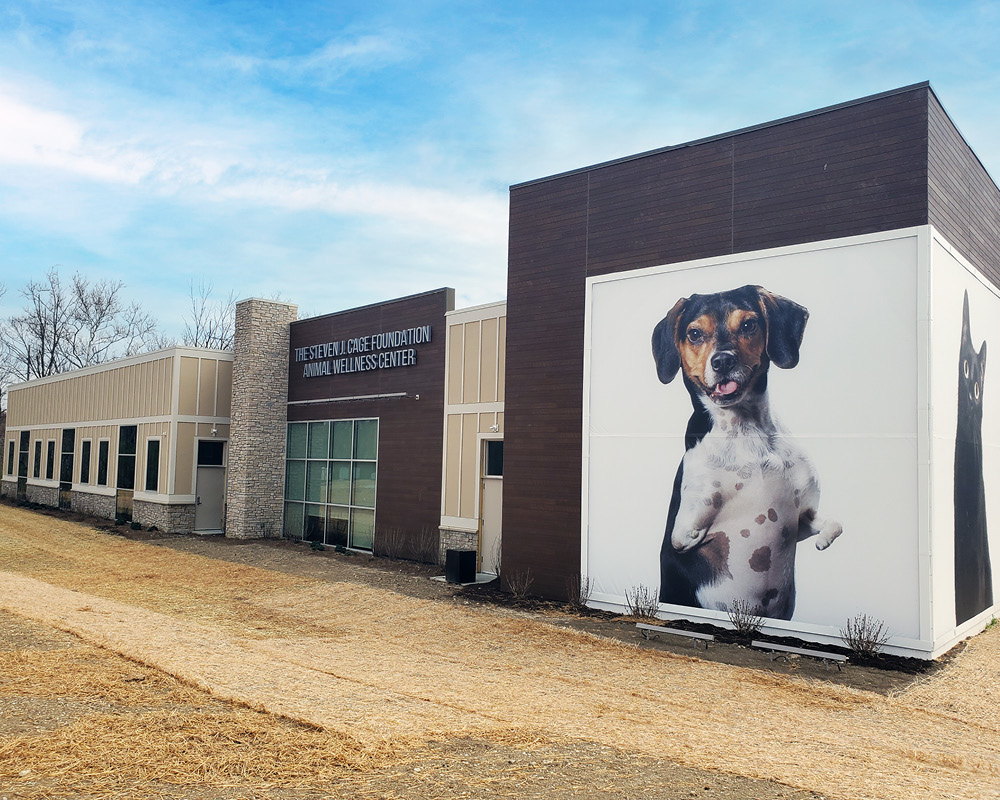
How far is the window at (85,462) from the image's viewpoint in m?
30.0

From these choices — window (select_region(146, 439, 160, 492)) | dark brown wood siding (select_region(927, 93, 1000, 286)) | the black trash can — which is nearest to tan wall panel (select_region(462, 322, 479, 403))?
the black trash can

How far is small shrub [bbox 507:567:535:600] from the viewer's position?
549 inches

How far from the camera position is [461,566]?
15883 mm

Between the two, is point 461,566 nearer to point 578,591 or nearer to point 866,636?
point 578,591

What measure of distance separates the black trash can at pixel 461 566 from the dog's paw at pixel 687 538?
5.12 meters

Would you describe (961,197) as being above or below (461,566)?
above

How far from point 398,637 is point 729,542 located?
15.6 ft

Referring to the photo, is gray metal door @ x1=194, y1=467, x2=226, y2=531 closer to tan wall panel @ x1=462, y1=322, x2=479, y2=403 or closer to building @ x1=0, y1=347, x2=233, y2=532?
building @ x1=0, y1=347, x2=233, y2=532

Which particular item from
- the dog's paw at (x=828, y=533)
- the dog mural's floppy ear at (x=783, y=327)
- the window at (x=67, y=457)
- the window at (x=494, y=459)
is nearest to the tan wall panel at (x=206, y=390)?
the window at (x=67, y=457)

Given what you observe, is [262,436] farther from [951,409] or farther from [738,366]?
[951,409]

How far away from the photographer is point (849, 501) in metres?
10.5

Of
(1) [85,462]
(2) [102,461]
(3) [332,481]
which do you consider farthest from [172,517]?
(1) [85,462]

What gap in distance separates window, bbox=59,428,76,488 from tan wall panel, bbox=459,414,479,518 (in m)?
20.7

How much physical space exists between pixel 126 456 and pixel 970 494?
958 inches
